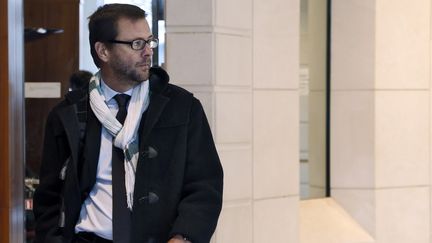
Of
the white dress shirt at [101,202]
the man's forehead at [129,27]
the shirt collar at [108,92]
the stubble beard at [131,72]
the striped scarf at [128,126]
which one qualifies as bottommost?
the white dress shirt at [101,202]

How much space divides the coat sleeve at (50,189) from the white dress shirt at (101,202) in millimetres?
150

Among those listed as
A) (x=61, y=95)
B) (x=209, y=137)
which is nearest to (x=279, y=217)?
(x=61, y=95)

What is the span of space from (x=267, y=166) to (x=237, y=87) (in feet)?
1.91

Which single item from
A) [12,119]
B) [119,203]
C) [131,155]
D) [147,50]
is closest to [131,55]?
[147,50]

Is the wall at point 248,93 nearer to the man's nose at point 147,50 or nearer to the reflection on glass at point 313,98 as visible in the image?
the reflection on glass at point 313,98

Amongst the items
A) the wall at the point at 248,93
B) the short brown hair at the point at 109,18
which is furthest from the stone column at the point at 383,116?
the short brown hair at the point at 109,18

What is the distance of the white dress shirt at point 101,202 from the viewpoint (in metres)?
3.11

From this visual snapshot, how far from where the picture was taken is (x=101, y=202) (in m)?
3.13

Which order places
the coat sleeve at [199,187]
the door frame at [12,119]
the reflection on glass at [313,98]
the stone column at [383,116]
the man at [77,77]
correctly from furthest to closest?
the reflection on glass at [313,98] < the stone column at [383,116] < the man at [77,77] < the door frame at [12,119] < the coat sleeve at [199,187]

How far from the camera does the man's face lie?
3160 mm

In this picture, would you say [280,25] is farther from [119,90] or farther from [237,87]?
[119,90]

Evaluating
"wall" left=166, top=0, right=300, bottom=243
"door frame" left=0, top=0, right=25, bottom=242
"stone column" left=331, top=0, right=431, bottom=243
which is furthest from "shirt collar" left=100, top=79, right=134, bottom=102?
"stone column" left=331, top=0, right=431, bottom=243

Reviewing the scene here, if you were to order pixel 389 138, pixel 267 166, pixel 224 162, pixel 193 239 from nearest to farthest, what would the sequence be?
pixel 193 239, pixel 224 162, pixel 267 166, pixel 389 138

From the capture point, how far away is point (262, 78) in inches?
200
